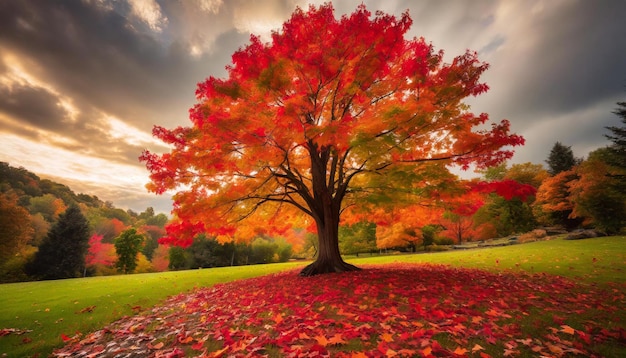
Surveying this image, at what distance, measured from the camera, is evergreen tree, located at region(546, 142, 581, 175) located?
123 ft

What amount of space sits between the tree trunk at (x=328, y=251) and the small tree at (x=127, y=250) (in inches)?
1273

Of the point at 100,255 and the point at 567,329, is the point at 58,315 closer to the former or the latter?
the point at 567,329

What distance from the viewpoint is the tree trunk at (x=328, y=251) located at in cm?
1000

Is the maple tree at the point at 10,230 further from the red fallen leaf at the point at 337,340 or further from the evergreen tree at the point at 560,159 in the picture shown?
the evergreen tree at the point at 560,159

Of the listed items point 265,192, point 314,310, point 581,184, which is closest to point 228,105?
point 265,192

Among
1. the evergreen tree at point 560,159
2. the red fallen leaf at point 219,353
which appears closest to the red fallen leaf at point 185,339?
the red fallen leaf at point 219,353

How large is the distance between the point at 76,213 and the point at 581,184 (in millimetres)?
55683

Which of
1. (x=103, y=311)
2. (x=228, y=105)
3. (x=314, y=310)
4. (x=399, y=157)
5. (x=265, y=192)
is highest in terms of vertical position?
(x=228, y=105)

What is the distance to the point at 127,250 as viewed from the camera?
32.4 meters

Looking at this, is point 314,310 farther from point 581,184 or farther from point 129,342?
point 581,184

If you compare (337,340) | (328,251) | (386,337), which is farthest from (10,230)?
(386,337)

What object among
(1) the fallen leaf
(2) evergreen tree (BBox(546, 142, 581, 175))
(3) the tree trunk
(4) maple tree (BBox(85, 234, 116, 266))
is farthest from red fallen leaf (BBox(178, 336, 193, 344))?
(2) evergreen tree (BBox(546, 142, 581, 175))

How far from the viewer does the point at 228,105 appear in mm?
8141

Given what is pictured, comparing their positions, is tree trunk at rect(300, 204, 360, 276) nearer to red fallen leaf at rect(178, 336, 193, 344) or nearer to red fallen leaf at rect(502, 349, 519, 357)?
red fallen leaf at rect(178, 336, 193, 344)
